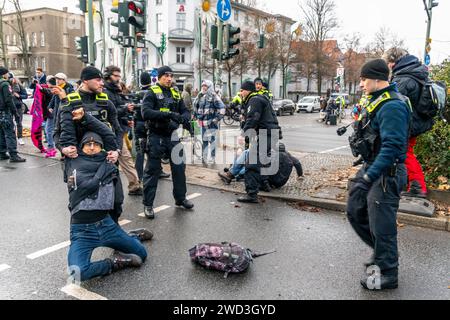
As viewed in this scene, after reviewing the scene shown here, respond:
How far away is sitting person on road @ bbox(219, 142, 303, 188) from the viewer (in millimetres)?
6957

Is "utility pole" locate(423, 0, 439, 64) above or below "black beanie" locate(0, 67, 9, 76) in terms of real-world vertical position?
above

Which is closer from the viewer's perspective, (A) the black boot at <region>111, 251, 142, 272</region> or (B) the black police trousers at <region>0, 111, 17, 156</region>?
(A) the black boot at <region>111, 251, 142, 272</region>

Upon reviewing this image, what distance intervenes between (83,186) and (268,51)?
145ft

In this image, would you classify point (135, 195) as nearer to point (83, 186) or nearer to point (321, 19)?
point (83, 186)

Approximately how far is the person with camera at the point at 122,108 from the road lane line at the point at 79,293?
9.98ft

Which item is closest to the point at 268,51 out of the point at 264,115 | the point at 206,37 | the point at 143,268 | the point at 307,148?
the point at 206,37

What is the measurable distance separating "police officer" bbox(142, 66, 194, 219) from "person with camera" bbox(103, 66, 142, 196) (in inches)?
37.7

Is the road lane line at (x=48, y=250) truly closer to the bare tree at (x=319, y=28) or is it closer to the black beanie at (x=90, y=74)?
the black beanie at (x=90, y=74)

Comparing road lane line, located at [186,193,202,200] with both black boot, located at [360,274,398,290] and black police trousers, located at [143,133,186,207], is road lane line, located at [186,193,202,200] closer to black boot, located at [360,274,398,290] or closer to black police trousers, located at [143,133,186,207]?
black police trousers, located at [143,133,186,207]

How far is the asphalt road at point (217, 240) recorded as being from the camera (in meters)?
3.55

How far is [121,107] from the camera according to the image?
6.52m

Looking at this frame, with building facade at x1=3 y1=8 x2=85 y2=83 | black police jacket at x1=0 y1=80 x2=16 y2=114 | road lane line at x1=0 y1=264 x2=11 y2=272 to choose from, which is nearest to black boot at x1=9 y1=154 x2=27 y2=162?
black police jacket at x1=0 y1=80 x2=16 y2=114

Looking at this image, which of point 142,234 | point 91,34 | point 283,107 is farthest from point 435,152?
point 283,107

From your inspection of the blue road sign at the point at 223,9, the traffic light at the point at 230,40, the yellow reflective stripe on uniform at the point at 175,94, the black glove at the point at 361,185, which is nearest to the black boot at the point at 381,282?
the black glove at the point at 361,185
